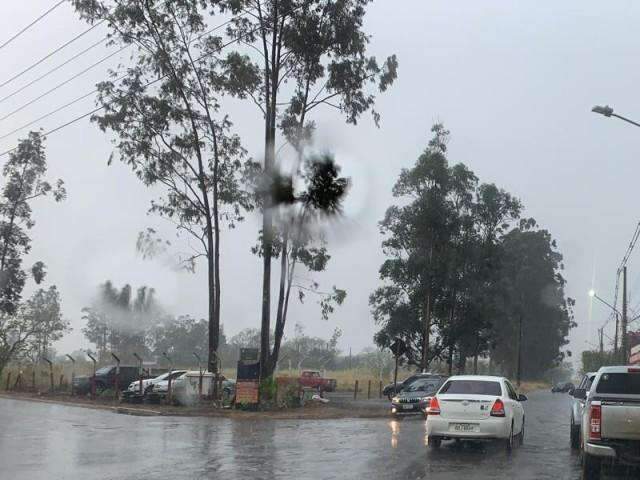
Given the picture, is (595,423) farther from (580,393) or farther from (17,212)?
(17,212)

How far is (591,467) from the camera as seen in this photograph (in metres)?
10.9

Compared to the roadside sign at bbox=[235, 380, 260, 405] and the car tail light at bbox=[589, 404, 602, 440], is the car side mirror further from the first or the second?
the roadside sign at bbox=[235, 380, 260, 405]

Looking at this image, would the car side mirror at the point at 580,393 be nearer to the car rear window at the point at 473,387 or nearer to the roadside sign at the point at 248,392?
the car rear window at the point at 473,387

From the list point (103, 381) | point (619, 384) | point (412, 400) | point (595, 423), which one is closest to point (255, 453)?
point (595, 423)

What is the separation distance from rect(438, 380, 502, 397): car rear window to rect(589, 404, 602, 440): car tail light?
4863mm

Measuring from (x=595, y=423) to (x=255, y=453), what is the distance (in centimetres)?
677

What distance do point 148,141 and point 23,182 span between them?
17076 mm

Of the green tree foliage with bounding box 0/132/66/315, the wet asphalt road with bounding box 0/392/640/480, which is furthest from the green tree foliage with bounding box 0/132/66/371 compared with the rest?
the wet asphalt road with bounding box 0/392/640/480

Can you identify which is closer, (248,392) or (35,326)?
(248,392)

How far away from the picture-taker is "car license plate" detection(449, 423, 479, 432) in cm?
1474

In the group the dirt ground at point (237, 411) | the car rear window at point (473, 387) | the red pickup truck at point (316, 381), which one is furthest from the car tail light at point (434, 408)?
the red pickup truck at point (316, 381)

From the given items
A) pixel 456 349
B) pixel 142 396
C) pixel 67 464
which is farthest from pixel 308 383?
pixel 67 464

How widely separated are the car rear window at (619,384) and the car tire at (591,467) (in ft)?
4.92

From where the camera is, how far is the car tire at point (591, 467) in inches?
424
